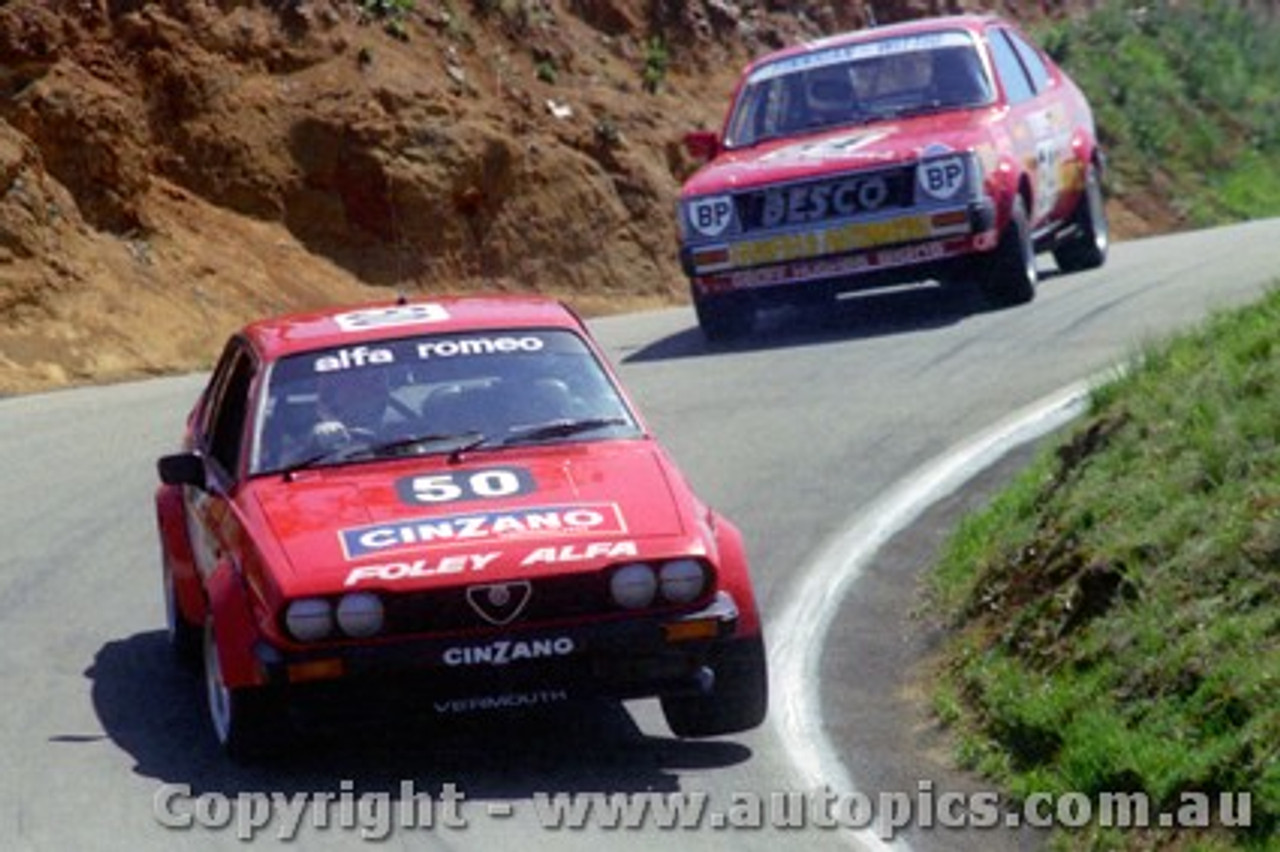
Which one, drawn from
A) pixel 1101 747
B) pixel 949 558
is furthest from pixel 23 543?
pixel 1101 747

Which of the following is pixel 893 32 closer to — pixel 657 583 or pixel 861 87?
pixel 861 87

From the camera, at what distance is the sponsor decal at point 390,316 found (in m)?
10.7

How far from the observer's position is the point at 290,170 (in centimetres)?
2347

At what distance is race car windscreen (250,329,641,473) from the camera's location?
10.0 m

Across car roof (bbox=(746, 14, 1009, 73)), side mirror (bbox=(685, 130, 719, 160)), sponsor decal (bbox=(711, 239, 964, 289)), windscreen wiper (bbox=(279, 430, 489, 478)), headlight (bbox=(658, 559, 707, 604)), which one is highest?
windscreen wiper (bbox=(279, 430, 489, 478))

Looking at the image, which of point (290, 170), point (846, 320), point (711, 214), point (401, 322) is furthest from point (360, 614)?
point (290, 170)

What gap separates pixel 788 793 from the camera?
891 cm

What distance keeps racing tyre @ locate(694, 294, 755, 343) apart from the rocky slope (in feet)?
12.0

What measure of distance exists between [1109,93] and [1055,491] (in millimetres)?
24626

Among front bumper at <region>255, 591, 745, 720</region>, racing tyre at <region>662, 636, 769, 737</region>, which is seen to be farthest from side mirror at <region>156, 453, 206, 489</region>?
racing tyre at <region>662, 636, 769, 737</region>

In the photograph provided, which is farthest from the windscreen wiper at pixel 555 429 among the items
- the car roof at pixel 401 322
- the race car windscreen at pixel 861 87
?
the race car windscreen at pixel 861 87

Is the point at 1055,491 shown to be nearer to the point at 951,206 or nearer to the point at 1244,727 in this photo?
the point at 1244,727

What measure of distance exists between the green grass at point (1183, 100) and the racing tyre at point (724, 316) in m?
14.6

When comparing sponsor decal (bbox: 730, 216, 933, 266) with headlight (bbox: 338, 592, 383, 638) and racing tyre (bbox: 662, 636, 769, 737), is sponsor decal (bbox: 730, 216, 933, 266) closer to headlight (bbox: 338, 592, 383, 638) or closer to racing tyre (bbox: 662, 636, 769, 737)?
racing tyre (bbox: 662, 636, 769, 737)
